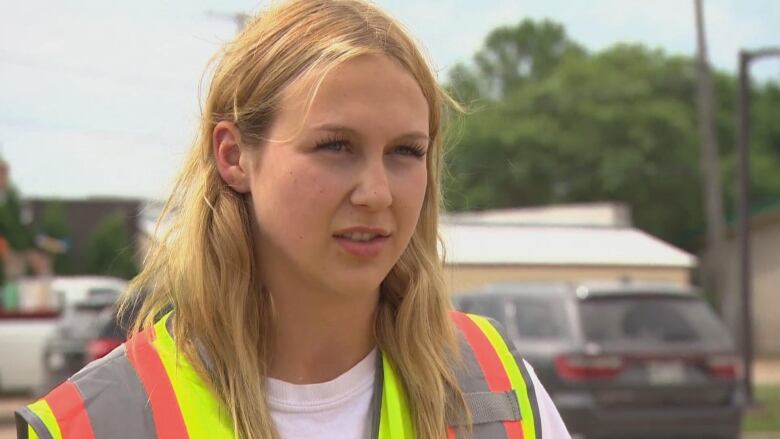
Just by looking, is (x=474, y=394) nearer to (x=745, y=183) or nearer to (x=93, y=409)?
(x=93, y=409)

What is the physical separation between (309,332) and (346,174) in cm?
26

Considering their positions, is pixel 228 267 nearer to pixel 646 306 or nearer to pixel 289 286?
pixel 289 286

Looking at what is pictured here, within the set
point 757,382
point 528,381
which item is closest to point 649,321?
point 528,381

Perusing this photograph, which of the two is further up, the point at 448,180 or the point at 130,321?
the point at 448,180

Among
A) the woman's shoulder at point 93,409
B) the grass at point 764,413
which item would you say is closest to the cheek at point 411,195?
the woman's shoulder at point 93,409

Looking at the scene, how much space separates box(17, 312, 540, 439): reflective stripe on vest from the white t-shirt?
0.03 m

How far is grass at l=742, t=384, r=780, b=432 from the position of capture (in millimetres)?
14870

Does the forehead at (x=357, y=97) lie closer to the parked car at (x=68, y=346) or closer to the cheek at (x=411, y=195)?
the cheek at (x=411, y=195)

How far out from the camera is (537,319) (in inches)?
416

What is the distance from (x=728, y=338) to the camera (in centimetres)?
1023

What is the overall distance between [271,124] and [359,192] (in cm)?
18

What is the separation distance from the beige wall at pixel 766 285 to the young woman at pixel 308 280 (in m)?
33.1

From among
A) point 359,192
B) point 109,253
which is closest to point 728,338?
point 359,192

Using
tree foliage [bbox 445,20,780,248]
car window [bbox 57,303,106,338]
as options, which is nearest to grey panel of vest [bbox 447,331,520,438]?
car window [bbox 57,303,106,338]
